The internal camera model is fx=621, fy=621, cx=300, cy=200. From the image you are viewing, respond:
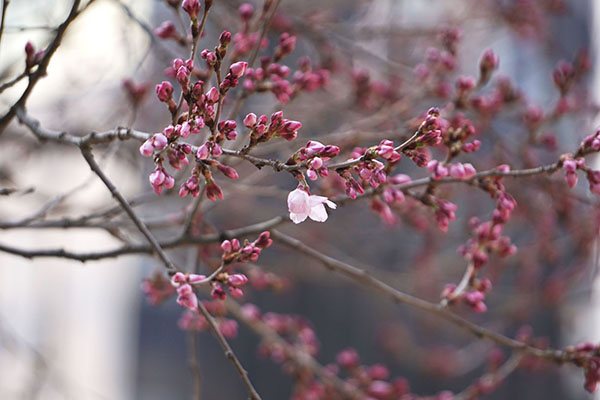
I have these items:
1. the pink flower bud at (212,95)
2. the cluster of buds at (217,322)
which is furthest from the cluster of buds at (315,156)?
the cluster of buds at (217,322)

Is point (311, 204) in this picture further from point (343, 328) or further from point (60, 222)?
point (343, 328)

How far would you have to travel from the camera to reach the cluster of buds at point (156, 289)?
2072 mm

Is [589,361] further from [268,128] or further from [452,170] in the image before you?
[268,128]

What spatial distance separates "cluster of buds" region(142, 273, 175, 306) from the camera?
2.07 m

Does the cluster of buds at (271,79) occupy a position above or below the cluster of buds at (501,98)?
below

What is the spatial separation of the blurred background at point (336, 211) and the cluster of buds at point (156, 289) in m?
0.11

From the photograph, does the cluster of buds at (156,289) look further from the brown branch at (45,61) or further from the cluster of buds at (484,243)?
the cluster of buds at (484,243)

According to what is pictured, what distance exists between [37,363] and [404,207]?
6.14 ft

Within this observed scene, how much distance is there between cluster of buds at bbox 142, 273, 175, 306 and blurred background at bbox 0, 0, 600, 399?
108 mm

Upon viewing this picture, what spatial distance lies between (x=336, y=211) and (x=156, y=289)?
2.99 m

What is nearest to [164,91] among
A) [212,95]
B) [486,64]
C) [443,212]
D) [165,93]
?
[165,93]

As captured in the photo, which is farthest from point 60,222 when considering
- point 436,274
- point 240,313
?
point 436,274

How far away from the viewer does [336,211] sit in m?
5.01

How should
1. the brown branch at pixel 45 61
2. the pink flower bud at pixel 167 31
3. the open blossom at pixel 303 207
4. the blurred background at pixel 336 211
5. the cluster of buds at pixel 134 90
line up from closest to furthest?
the open blossom at pixel 303 207
the brown branch at pixel 45 61
the pink flower bud at pixel 167 31
the cluster of buds at pixel 134 90
the blurred background at pixel 336 211
